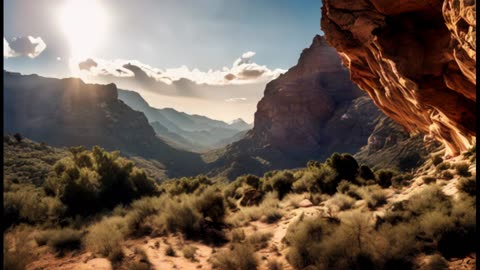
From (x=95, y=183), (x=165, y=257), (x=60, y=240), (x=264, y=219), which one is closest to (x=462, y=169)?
(x=264, y=219)

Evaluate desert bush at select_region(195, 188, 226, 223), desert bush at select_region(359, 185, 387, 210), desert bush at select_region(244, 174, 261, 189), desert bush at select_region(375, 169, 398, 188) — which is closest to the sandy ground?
desert bush at select_region(359, 185, 387, 210)

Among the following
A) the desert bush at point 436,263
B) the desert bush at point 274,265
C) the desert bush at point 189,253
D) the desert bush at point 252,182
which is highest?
the desert bush at point 436,263

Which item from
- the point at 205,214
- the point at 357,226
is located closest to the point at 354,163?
the point at 205,214

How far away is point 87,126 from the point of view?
160500 mm

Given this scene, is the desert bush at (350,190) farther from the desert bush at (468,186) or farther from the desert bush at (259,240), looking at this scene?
the desert bush at (259,240)

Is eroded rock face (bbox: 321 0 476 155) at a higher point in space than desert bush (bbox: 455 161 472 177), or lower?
higher

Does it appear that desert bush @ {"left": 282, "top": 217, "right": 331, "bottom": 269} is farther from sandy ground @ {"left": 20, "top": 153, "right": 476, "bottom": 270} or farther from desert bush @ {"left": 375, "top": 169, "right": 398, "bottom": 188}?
Answer: desert bush @ {"left": 375, "top": 169, "right": 398, "bottom": 188}

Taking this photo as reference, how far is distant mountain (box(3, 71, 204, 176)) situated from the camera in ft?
484

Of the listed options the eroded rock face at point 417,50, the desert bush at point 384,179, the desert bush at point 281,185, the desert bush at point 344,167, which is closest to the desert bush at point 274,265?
the eroded rock face at point 417,50

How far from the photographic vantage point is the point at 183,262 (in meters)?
9.48

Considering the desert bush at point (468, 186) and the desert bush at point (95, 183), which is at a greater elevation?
the desert bush at point (468, 186)

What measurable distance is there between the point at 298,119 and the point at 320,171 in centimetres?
13341

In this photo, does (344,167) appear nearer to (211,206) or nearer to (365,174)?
(365,174)

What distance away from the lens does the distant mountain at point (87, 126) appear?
147625mm
